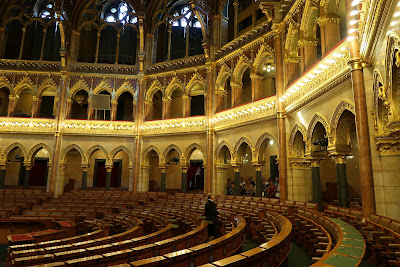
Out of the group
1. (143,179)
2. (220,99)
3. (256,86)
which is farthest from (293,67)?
(143,179)

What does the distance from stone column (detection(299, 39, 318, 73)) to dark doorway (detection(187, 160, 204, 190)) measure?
12162 mm

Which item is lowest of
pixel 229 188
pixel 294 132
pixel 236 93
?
pixel 229 188

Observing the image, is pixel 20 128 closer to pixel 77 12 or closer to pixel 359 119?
pixel 77 12

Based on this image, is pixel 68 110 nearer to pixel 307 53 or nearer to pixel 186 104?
pixel 186 104

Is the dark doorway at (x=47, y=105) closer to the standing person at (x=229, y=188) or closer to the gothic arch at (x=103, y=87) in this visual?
the gothic arch at (x=103, y=87)

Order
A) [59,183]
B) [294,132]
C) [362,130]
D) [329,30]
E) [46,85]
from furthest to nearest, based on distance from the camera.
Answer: [46,85] < [59,183] < [294,132] < [329,30] < [362,130]

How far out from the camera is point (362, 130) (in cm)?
761

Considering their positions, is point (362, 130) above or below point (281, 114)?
below

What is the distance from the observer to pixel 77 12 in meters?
21.0

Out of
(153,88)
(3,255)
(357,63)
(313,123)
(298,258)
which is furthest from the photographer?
(153,88)

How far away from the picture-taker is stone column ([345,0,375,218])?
749cm

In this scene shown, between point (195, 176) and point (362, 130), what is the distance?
15942 millimetres

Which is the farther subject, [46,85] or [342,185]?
[46,85]

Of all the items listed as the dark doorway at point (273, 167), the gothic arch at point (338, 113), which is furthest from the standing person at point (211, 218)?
the dark doorway at point (273, 167)
